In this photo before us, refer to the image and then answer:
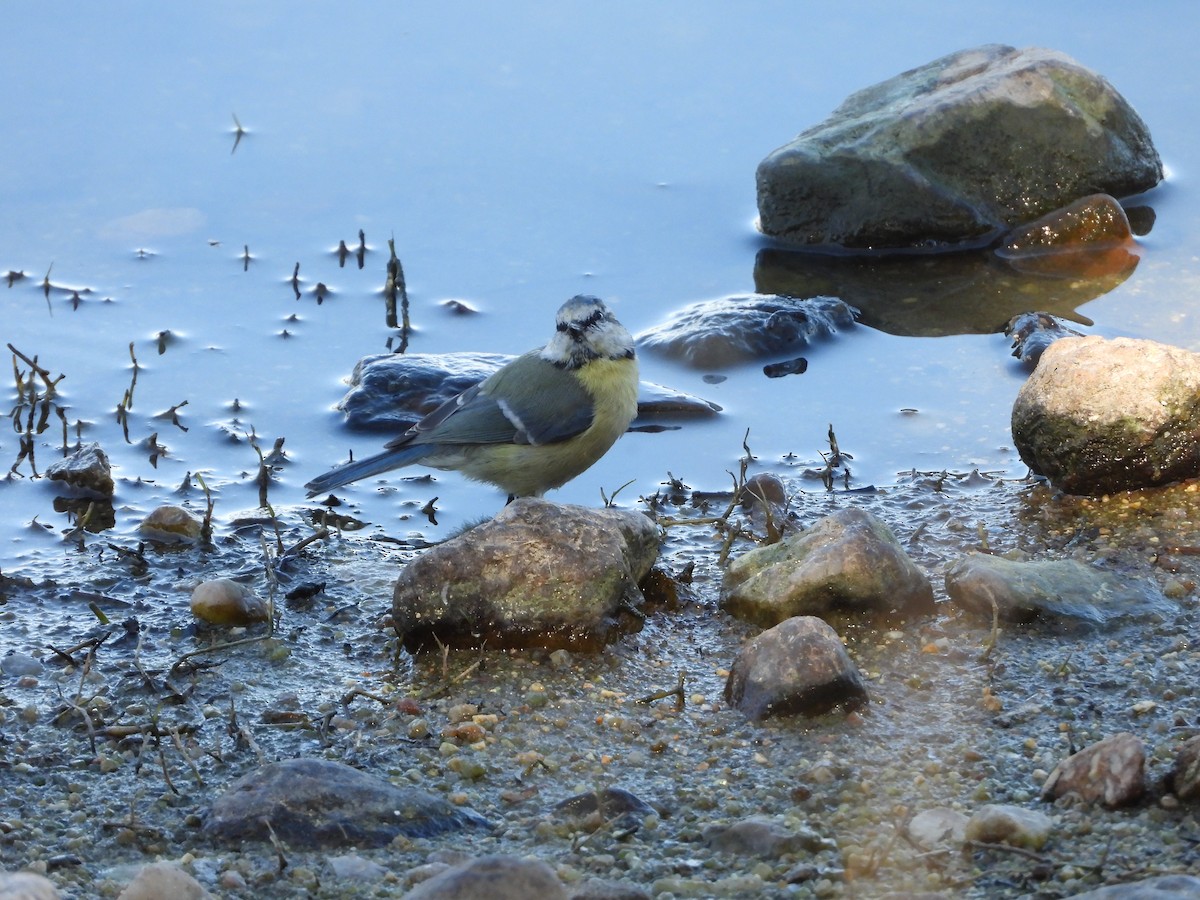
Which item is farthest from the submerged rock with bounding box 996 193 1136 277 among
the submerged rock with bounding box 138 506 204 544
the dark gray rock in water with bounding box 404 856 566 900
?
the dark gray rock in water with bounding box 404 856 566 900

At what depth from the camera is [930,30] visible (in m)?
10.2

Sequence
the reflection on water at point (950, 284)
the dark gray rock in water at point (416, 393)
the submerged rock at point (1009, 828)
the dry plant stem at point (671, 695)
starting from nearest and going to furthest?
1. the submerged rock at point (1009, 828)
2. the dry plant stem at point (671, 695)
3. the dark gray rock in water at point (416, 393)
4. the reflection on water at point (950, 284)

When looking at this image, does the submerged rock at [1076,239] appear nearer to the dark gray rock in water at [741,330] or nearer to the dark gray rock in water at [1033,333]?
the dark gray rock in water at [1033,333]

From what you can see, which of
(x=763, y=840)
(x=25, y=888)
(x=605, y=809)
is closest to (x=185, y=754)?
(x=25, y=888)

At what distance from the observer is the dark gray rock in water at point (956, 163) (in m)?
8.26

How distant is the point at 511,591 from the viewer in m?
4.55

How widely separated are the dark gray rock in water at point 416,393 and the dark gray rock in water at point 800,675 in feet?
8.78

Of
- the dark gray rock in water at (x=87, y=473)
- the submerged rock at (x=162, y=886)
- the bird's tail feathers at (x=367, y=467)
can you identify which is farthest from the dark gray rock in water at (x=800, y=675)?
the dark gray rock in water at (x=87, y=473)

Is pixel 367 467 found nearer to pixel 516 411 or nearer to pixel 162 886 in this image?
pixel 516 411

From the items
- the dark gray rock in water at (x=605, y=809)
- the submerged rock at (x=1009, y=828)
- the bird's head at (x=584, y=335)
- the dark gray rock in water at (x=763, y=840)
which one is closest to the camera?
the submerged rock at (x=1009, y=828)

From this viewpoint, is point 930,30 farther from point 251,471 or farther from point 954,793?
point 954,793

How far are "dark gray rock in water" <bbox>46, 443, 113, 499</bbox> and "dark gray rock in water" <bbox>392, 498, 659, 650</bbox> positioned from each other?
1882mm

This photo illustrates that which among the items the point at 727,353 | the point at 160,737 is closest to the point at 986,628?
the point at 160,737

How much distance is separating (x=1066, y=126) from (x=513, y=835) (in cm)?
617
